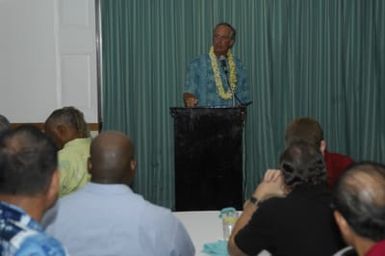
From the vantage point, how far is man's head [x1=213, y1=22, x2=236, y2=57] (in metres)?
5.48

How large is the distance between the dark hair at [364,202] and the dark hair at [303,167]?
0.61m

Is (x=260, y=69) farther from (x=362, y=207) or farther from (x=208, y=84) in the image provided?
(x=362, y=207)

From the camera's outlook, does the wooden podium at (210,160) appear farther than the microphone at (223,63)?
No

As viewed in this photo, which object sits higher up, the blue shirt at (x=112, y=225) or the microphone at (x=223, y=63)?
the microphone at (x=223, y=63)

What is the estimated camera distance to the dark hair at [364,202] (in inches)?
65.2

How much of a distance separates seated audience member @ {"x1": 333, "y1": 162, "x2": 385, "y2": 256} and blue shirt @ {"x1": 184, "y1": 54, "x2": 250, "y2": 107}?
3829 mm

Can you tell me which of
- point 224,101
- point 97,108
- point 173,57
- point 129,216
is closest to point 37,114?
point 97,108

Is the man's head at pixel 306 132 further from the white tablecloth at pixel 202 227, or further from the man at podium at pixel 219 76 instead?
the man at podium at pixel 219 76

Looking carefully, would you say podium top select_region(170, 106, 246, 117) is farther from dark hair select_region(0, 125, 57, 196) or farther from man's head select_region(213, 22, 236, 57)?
dark hair select_region(0, 125, 57, 196)

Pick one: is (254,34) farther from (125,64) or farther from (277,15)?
(125,64)

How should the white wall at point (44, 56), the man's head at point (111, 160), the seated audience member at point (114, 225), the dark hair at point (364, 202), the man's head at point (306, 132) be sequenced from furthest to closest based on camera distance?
the white wall at point (44, 56), the man's head at point (306, 132), the man's head at point (111, 160), the seated audience member at point (114, 225), the dark hair at point (364, 202)

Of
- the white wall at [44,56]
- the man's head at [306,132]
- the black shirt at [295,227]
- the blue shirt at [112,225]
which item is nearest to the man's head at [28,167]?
the blue shirt at [112,225]

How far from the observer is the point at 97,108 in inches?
238

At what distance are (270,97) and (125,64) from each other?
1.46 meters
